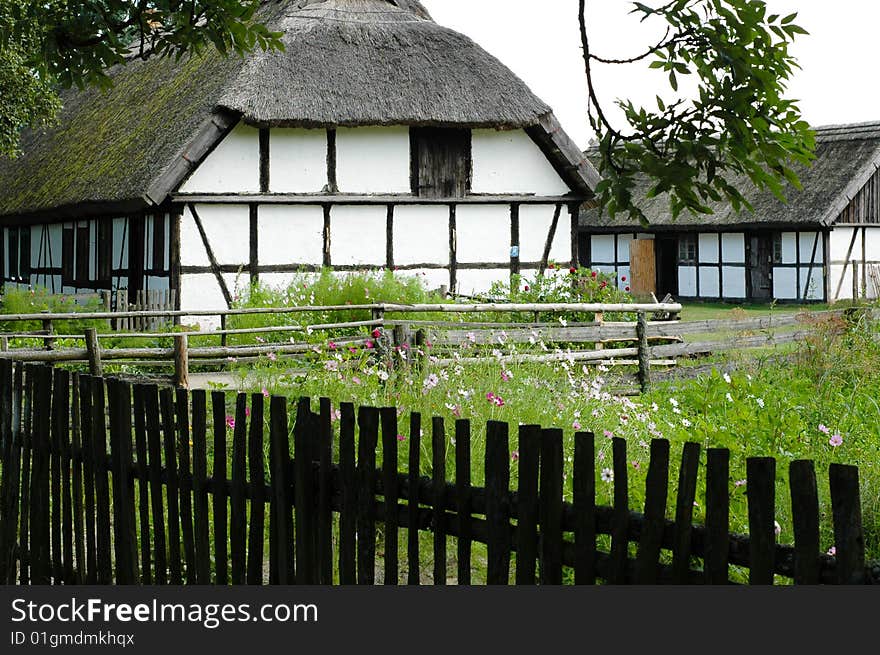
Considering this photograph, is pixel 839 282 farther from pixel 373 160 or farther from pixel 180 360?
pixel 180 360

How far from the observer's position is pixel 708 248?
31.2 metres

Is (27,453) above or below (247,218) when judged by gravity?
below

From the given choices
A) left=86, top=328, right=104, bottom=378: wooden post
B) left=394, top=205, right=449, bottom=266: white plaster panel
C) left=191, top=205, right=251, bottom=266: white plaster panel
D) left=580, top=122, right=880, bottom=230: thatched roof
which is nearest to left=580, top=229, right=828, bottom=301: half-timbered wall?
left=580, top=122, right=880, bottom=230: thatched roof

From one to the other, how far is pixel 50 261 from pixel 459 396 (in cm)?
1862

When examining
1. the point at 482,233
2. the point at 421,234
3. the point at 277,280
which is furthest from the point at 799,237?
the point at 277,280

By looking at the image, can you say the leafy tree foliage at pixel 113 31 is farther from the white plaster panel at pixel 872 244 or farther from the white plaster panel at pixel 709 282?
the white plaster panel at pixel 709 282

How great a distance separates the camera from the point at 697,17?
4684 mm

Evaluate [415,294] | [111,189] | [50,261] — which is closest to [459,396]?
[415,294]

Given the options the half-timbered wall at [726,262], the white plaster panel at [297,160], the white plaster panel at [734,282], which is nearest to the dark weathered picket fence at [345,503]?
the white plaster panel at [297,160]

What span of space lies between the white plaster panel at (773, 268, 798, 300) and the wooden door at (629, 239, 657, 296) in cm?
421

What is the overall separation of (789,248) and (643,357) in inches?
719

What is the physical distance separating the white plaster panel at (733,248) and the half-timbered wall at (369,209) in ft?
38.3

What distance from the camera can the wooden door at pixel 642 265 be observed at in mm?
32969
